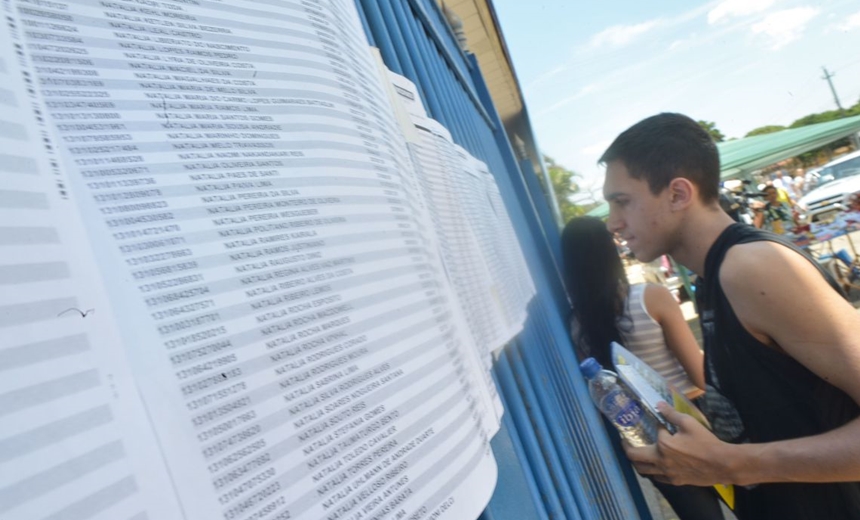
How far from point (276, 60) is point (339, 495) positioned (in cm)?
42

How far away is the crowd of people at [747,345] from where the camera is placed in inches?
57.1

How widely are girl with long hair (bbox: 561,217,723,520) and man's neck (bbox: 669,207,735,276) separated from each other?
898mm

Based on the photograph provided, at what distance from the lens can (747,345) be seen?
63.4 inches

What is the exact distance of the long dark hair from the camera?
2.83 metres

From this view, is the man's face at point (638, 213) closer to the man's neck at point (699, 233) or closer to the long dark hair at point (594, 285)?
the man's neck at point (699, 233)

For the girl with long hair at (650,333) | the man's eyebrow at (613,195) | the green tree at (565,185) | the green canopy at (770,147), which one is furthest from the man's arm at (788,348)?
the green tree at (565,185)

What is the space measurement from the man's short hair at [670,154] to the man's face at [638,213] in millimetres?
32

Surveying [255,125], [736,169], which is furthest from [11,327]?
[736,169]

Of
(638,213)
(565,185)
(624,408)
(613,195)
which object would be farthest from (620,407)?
(565,185)

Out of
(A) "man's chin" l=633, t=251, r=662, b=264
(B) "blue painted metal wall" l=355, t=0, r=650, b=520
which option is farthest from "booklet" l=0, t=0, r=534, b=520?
(A) "man's chin" l=633, t=251, r=662, b=264

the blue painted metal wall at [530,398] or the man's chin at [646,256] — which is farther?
the man's chin at [646,256]

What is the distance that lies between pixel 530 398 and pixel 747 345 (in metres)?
0.68

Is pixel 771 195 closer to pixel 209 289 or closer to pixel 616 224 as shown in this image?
pixel 616 224

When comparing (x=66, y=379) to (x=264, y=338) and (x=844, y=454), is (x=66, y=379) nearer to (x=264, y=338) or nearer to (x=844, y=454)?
Answer: (x=264, y=338)
